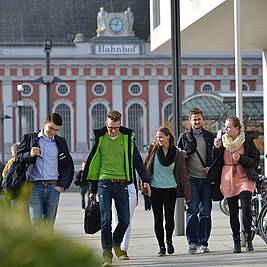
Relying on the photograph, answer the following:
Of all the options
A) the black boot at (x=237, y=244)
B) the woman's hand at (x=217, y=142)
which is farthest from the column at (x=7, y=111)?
the woman's hand at (x=217, y=142)

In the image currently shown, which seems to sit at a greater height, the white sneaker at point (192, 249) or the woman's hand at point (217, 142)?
the woman's hand at point (217, 142)

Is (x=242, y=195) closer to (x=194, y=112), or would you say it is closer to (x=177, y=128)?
(x=194, y=112)

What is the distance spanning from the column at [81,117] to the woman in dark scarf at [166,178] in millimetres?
59696

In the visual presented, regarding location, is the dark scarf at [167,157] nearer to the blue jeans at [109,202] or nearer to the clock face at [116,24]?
the blue jeans at [109,202]

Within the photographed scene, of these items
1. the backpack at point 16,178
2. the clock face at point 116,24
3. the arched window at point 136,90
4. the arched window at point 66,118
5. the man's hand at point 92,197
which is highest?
the clock face at point 116,24

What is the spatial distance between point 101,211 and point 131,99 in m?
61.7

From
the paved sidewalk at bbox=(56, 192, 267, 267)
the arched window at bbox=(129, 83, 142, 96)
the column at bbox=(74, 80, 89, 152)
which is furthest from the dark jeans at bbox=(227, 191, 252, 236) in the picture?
the arched window at bbox=(129, 83, 142, 96)

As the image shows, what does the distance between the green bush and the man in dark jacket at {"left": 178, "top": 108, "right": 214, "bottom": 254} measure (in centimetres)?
794

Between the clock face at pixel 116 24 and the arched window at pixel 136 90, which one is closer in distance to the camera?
the arched window at pixel 136 90

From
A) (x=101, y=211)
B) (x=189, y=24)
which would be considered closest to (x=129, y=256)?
(x=101, y=211)

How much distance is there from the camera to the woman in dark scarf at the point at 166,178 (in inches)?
415

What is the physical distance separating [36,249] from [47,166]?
23.6 ft

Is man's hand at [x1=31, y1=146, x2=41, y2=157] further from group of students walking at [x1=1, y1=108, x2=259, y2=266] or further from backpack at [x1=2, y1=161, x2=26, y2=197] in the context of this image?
backpack at [x1=2, y1=161, x2=26, y2=197]

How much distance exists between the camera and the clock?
2906 inches
